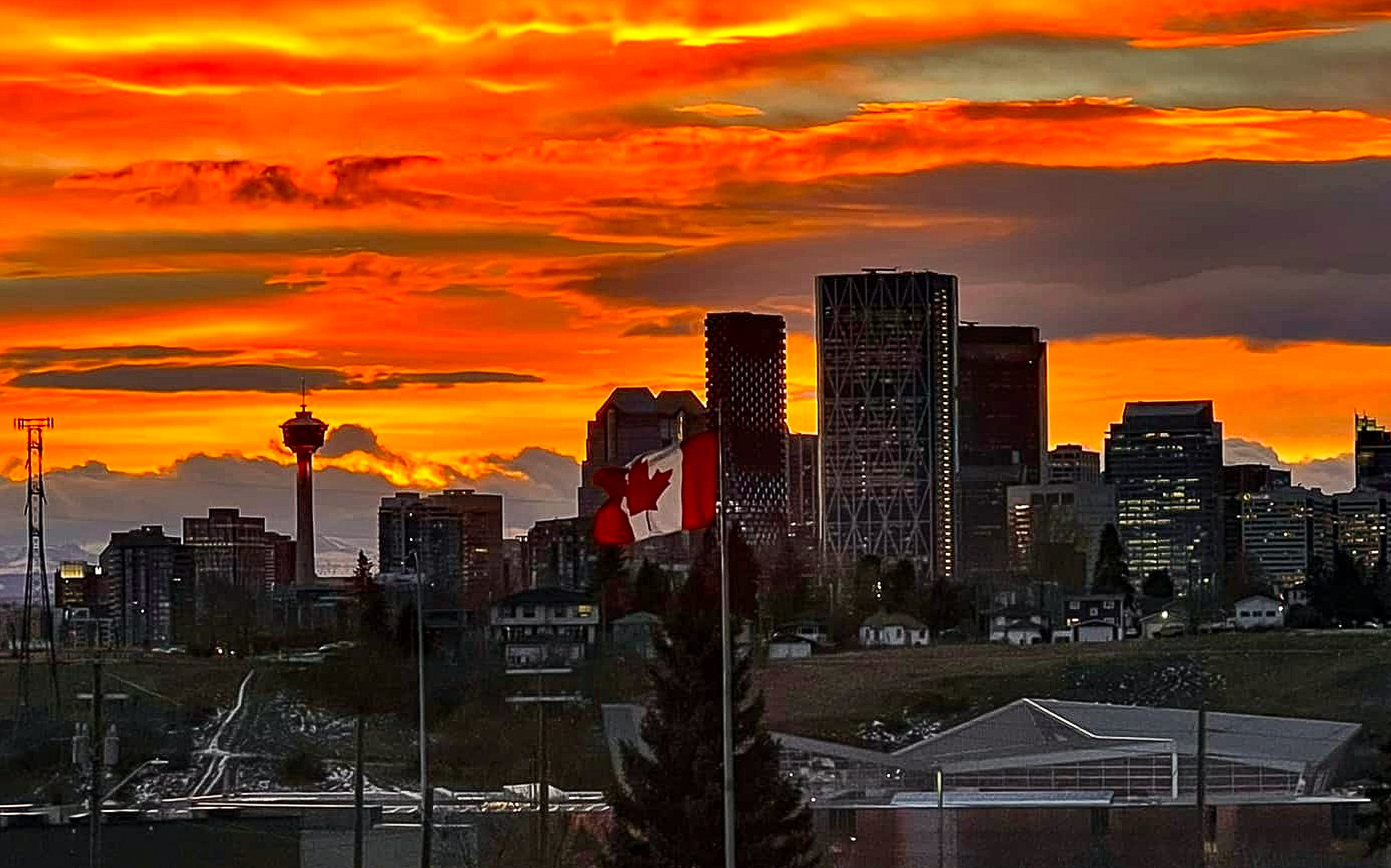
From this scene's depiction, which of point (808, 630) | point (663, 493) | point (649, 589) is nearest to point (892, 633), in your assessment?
point (808, 630)

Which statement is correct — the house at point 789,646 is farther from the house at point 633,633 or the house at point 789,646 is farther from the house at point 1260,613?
the house at point 1260,613

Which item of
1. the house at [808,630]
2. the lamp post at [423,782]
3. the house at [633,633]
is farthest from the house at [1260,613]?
the lamp post at [423,782]

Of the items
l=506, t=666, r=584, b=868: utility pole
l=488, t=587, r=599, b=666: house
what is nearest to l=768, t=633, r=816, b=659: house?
l=488, t=587, r=599, b=666: house

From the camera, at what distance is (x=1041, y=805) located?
244 ft

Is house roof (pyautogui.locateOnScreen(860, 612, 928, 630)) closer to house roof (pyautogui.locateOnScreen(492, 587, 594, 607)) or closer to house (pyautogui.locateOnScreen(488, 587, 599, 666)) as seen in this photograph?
house (pyautogui.locateOnScreen(488, 587, 599, 666))

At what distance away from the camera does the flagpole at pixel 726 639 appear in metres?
36.0

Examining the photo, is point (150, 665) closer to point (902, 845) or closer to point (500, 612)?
point (500, 612)

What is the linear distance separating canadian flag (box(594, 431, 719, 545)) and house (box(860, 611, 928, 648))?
100850 mm

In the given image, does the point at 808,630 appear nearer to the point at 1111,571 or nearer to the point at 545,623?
the point at 545,623

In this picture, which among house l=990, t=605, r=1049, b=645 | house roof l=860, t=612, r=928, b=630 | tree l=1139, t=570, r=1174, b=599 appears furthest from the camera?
tree l=1139, t=570, r=1174, b=599

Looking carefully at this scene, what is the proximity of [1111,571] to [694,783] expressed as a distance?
132774 millimetres

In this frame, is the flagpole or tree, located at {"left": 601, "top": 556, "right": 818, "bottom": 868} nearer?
the flagpole

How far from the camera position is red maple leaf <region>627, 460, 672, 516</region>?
36.2m

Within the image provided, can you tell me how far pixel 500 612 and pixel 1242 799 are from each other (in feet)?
221
